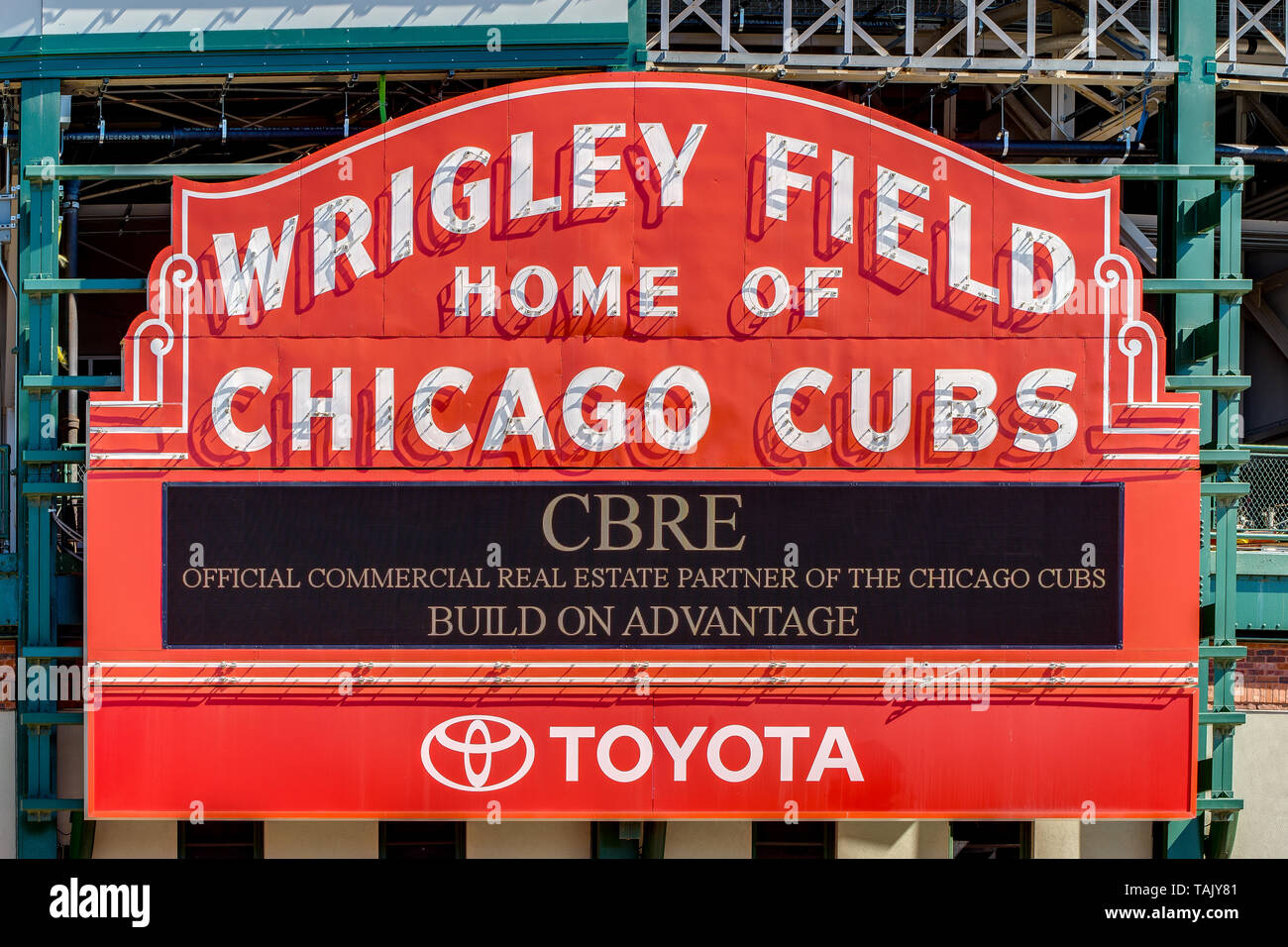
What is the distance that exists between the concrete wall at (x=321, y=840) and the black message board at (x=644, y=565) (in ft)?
7.54

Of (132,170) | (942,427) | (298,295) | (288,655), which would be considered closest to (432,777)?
(288,655)

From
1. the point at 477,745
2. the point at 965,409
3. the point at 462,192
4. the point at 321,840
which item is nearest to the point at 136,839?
the point at 321,840

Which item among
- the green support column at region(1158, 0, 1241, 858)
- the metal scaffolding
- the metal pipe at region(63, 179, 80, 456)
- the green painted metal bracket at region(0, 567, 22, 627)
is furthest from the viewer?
the metal pipe at region(63, 179, 80, 456)

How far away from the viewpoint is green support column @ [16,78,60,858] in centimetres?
1154

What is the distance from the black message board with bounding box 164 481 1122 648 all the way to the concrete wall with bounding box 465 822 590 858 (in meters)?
2.27

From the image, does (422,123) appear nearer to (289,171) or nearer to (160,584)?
(289,171)

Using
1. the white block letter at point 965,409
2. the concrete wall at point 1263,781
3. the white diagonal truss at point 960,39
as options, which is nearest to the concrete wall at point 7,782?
the white diagonal truss at point 960,39

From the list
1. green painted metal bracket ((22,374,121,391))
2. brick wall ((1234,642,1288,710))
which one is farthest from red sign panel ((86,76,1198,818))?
brick wall ((1234,642,1288,710))

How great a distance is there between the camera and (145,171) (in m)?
11.3

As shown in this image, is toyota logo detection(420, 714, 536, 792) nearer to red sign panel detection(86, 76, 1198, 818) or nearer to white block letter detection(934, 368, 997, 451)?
red sign panel detection(86, 76, 1198, 818)

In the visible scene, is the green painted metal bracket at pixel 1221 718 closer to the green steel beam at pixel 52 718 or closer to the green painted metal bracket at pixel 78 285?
the green steel beam at pixel 52 718

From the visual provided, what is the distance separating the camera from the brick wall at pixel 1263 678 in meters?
12.1

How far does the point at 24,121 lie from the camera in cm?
1197

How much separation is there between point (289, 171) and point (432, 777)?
5794 millimetres
